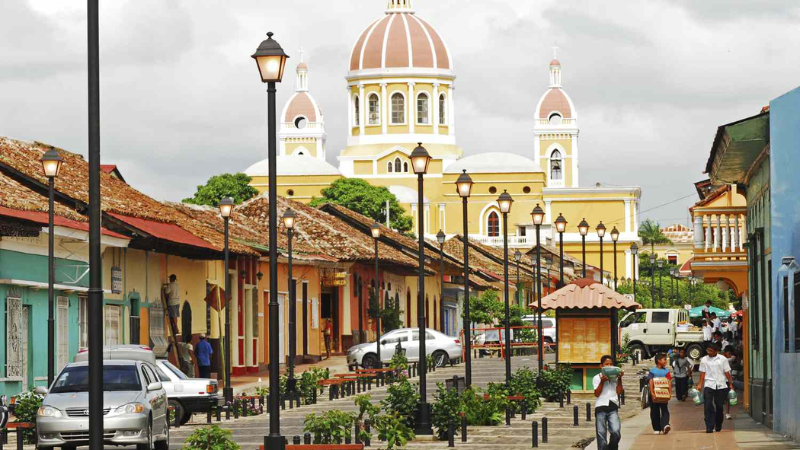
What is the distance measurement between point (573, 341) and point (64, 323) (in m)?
10.3

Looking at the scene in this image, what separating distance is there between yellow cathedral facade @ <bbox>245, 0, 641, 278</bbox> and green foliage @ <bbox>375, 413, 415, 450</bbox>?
108746mm

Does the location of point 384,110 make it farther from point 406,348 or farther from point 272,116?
point 272,116

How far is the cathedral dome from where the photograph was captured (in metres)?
137

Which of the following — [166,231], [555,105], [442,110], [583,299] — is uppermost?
[555,105]

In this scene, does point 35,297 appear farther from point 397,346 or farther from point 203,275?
point 397,346

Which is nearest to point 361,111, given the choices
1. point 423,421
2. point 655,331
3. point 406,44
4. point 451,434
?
point 406,44

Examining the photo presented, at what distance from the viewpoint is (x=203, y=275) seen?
41.3 metres

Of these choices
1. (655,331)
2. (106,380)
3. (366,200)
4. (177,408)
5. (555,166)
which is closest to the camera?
(106,380)

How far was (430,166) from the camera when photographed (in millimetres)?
139000

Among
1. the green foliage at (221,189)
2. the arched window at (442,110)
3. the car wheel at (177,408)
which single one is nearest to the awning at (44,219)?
the car wheel at (177,408)

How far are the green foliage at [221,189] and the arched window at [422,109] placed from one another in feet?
118

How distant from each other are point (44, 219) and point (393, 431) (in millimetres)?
9983

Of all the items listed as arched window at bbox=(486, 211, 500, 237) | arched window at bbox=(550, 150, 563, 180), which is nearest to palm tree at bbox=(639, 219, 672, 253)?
arched window at bbox=(550, 150, 563, 180)

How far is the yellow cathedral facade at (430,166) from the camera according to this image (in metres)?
136
